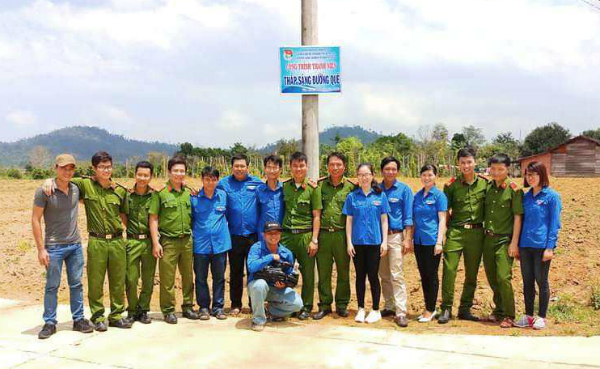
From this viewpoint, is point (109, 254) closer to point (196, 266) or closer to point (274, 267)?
point (196, 266)

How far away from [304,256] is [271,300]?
22.7 inches

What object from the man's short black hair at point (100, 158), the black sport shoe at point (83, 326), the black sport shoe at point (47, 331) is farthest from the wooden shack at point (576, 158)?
the black sport shoe at point (47, 331)

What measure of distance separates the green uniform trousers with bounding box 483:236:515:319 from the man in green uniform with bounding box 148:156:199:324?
2913 mm

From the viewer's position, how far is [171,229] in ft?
17.2

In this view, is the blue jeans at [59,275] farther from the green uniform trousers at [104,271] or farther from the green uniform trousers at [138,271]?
the green uniform trousers at [138,271]

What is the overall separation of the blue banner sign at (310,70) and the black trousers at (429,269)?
216 cm

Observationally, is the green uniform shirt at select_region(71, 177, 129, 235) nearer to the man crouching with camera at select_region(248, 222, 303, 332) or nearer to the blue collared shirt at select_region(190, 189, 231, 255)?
the blue collared shirt at select_region(190, 189, 231, 255)

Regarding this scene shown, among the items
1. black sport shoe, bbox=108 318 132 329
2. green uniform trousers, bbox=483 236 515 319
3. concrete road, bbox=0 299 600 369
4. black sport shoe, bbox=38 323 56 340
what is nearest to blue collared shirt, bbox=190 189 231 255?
concrete road, bbox=0 299 600 369

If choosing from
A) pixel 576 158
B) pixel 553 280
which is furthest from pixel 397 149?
pixel 553 280

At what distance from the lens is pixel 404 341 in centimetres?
463

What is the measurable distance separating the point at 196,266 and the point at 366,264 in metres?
1.68

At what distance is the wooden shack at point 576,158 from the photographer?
1206 inches

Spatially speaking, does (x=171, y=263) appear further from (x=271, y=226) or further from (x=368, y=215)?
(x=368, y=215)

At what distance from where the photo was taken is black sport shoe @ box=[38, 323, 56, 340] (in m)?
4.74
